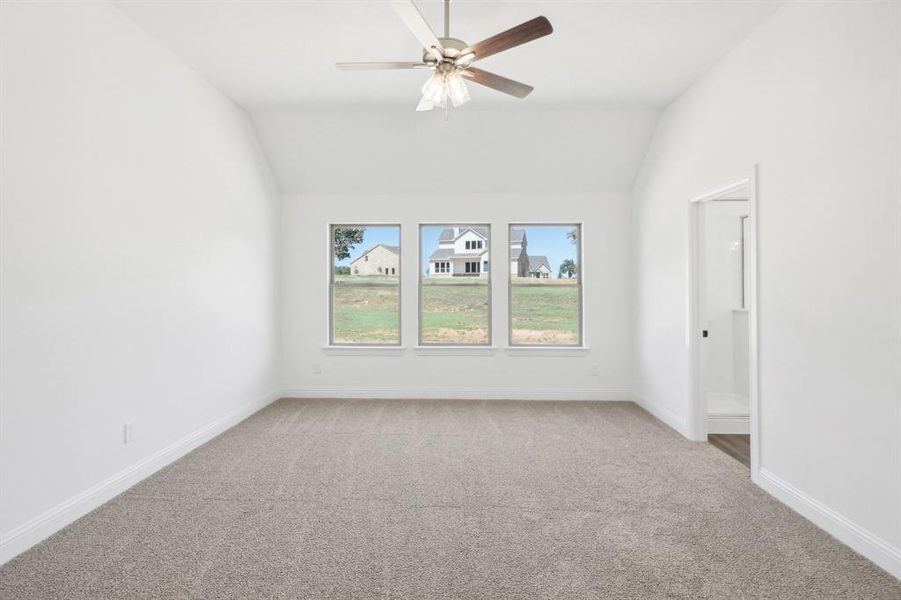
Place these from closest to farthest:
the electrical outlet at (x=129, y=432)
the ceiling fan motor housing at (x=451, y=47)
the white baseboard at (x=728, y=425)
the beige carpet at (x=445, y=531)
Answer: the beige carpet at (x=445, y=531)
the ceiling fan motor housing at (x=451, y=47)
the electrical outlet at (x=129, y=432)
the white baseboard at (x=728, y=425)

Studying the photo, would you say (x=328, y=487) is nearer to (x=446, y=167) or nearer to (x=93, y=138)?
(x=93, y=138)

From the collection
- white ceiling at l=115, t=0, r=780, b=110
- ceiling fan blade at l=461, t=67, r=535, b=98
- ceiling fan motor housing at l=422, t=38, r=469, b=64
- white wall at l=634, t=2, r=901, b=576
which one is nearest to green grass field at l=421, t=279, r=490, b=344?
white ceiling at l=115, t=0, r=780, b=110

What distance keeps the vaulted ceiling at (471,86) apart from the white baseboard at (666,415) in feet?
8.06

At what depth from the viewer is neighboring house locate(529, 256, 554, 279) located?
5629 mm

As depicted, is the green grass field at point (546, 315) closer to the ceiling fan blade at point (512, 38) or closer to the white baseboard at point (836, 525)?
the white baseboard at point (836, 525)

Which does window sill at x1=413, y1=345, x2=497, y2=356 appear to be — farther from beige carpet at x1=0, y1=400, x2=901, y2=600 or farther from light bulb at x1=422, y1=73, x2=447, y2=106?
light bulb at x1=422, y1=73, x2=447, y2=106

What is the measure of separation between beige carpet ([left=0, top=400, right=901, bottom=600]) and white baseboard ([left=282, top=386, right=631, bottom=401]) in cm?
150

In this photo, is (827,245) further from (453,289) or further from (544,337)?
(453,289)

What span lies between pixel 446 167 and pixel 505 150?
2.23ft

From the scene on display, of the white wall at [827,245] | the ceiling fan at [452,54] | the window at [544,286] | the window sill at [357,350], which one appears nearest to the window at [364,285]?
the window sill at [357,350]

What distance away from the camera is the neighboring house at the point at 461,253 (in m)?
5.63

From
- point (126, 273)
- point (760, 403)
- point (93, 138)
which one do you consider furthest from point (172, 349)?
point (760, 403)

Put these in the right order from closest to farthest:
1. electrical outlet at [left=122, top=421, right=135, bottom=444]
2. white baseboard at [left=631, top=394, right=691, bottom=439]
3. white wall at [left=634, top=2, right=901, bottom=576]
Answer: white wall at [left=634, top=2, right=901, bottom=576] → electrical outlet at [left=122, top=421, right=135, bottom=444] → white baseboard at [left=631, top=394, right=691, bottom=439]

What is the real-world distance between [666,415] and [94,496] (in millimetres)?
4549
